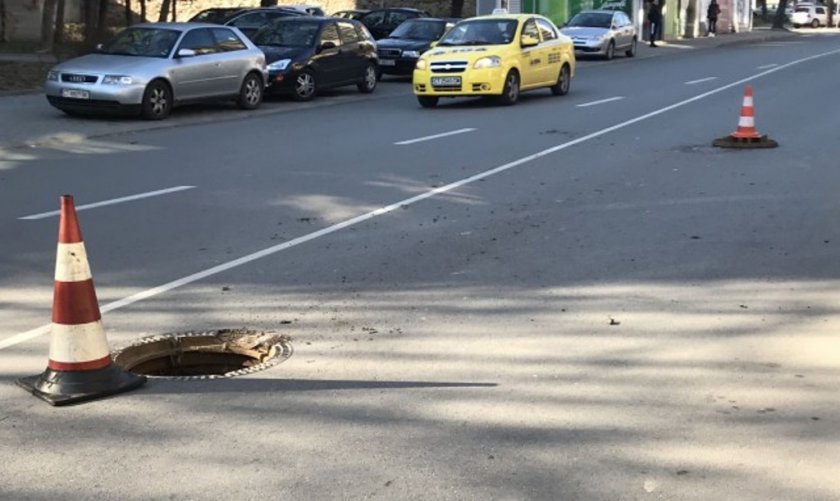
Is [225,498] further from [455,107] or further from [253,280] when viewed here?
[455,107]

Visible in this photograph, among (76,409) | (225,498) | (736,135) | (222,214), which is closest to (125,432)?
(76,409)

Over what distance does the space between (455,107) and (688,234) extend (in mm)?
12076

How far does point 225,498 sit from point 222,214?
20.5 feet

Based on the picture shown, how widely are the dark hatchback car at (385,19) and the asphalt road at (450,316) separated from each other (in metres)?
19.8

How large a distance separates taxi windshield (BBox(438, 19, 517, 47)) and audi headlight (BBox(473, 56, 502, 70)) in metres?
0.74

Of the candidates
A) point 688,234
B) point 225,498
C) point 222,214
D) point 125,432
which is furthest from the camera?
point 222,214

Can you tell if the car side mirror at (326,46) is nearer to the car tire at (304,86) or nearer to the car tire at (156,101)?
the car tire at (304,86)

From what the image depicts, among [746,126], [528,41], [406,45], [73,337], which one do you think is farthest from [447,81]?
[73,337]

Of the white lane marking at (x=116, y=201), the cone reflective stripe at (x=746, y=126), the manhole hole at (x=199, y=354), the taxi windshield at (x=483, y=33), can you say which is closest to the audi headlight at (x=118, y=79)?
the taxi windshield at (x=483, y=33)

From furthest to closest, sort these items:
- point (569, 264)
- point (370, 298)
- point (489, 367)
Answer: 1. point (569, 264)
2. point (370, 298)
3. point (489, 367)

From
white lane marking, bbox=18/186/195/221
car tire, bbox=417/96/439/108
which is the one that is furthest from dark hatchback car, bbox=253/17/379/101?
white lane marking, bbox=18/186/195/221

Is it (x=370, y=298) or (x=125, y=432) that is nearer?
(x=125, y=432)

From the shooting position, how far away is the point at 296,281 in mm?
8070

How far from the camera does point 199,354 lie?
6492 millimetres
